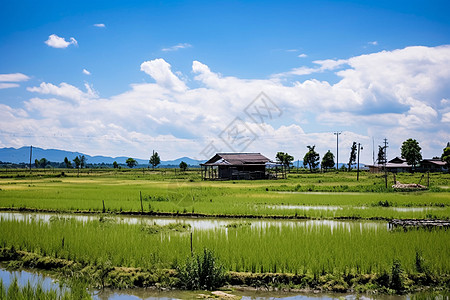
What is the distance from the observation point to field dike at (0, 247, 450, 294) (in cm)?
743

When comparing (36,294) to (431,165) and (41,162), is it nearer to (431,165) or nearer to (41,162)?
(431,165)

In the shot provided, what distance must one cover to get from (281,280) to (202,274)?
1586 mm

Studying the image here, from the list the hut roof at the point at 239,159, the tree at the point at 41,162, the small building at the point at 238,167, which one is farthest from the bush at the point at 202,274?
the tree at the point at 41,162

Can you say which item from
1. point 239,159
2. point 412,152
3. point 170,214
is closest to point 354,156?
point 412,152

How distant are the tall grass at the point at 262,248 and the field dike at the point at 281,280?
0.67 ft

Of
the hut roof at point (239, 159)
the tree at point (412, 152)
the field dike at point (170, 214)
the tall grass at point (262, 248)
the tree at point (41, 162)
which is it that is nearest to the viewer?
the tall grass at point (262, 248)

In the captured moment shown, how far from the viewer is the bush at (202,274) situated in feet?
25.1

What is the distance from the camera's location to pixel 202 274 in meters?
7.72

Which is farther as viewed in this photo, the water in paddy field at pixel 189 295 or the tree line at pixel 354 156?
the tree line at pixel 354 156

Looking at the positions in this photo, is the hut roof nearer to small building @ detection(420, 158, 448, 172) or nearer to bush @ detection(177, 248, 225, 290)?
bush @ detection(177, 248, 225, 290)

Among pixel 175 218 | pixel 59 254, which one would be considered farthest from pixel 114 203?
pixel 59 254

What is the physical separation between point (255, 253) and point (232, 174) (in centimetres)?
3498

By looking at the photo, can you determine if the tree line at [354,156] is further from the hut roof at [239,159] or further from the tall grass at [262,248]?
the tall grass at [262,248]

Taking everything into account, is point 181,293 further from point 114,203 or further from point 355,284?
point 114,203
